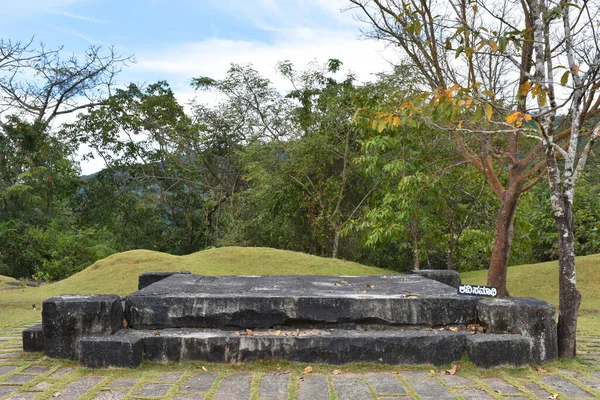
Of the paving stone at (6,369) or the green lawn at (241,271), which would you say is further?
the green lawn at (241,271)

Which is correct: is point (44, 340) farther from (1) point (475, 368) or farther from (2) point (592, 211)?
(2) point (592, 211)

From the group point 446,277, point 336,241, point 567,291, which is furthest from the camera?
point 336,241

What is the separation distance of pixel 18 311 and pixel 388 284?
5524 mm

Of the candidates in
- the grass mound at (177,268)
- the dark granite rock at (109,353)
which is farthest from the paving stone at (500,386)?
the grass mound at (177,268)

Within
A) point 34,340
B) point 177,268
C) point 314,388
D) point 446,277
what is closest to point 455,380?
point 314,388

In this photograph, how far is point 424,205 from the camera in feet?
33.4

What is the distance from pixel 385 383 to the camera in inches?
146

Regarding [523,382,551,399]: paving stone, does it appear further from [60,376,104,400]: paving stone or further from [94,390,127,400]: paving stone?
[60,376,104,400]: paving stone

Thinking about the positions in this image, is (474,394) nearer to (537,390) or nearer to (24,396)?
(537,390)

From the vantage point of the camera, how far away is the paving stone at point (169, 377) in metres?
3.76

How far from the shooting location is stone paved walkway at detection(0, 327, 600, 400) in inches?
136

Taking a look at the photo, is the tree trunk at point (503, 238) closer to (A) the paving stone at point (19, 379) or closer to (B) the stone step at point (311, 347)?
(B) the stone step at point (311, 347)

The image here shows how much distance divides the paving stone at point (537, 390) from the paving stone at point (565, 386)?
92mm

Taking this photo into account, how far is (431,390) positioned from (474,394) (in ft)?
0.87
